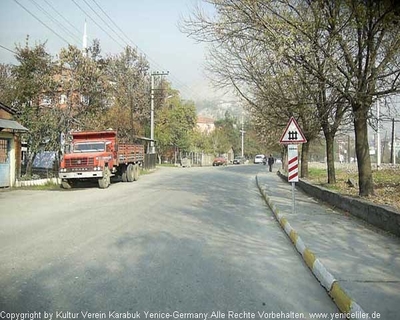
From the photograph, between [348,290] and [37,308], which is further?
[348,290]

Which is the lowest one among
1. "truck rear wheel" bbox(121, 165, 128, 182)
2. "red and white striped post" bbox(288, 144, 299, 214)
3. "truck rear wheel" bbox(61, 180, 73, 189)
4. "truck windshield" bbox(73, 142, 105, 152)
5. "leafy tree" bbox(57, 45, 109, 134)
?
"truck rear wheel" bbox(61, 180, 73, 189)

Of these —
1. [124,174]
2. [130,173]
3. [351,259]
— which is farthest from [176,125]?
[351,259]

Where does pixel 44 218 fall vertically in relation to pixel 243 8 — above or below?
below

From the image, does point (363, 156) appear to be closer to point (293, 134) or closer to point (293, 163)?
point (293, 163)

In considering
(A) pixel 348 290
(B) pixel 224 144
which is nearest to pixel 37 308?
(A) pixel 348 290

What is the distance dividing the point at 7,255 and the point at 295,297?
474 centimetres

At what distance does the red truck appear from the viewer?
20678 mm

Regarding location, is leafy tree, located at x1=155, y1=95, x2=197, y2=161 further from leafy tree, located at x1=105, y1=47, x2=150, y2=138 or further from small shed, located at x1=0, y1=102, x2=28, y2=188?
small shed, located at x1=0, y1=102, x2=28, y2=188

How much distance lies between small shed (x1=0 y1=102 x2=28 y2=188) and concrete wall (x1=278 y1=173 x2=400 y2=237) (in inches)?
583

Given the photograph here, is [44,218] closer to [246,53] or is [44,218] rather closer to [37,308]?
[37,308]

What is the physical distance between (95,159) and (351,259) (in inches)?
627

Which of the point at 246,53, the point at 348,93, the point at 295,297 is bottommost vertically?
the point at 295,297

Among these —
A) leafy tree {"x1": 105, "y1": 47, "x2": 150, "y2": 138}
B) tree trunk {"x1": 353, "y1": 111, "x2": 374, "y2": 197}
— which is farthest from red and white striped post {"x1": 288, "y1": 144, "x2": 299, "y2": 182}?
leafy tree {"x1": 105, "y1": 47, "x2": 150, "y2": 138}

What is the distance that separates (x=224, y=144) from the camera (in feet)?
280
